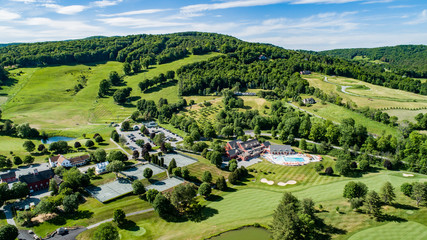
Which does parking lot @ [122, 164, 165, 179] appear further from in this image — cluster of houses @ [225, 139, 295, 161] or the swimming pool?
the swimming pool

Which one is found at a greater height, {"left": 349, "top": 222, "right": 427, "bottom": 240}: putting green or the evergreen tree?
the evergreen tree

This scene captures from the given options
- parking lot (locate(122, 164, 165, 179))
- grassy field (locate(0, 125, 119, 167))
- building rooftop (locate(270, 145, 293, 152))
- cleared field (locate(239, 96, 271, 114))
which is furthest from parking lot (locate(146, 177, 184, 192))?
cleared field (locate(239, 96, 271, 114))

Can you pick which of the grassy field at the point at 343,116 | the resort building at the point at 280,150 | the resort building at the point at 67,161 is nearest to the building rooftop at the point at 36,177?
the resort building at the point at 67,161

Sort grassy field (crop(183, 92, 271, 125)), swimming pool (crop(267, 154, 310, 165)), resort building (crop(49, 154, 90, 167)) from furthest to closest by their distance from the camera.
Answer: grassy field (crop(183, 92, 271, 125)), swimming pool (crop(267, 154, 310, 165)), resort building (crop(49, 154, 90, 167))

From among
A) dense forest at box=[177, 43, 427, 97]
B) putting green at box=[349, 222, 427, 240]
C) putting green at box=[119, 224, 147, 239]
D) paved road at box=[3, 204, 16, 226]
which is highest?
dense forest at box=[177, 43, 427, 97]

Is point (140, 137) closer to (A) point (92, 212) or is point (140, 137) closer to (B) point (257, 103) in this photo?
(A) point (92, 212)

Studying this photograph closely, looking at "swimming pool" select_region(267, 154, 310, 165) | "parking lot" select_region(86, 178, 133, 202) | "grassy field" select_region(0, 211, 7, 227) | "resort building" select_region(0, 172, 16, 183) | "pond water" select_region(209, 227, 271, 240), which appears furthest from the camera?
"swimming pool" select_region(267, 154, 310, 165)

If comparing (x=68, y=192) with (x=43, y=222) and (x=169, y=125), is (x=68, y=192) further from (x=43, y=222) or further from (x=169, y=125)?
(x=169, y=125)
